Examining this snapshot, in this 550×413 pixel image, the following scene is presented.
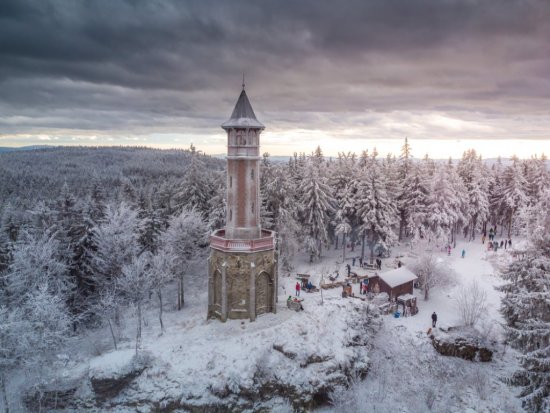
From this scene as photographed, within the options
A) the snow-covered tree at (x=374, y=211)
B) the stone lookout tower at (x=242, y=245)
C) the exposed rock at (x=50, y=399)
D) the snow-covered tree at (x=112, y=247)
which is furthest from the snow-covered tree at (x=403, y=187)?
the exposed rock at (x=50, y=399)

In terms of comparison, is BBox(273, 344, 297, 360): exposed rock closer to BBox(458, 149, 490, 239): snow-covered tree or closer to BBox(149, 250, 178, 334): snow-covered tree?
BBox(149, 250, 178, 334): snow-covered tree

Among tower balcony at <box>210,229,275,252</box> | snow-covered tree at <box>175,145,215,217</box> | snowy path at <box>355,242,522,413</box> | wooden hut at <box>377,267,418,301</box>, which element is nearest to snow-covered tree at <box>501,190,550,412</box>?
snowy path at <box>355,242,522,413</box>

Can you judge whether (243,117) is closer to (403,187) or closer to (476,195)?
(403,187)

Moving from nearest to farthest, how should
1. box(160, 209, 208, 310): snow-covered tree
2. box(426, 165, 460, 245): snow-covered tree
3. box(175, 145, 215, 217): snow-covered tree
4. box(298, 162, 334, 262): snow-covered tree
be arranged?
1. box(160, 209, 208, 310): snow-covered tree
2. box(298, 162, 334, 262): snow-covered tree
3. box(175, 145, 215, 217): snow-covered tree
4. box(426, 165, 460, 245): snow-covered tree

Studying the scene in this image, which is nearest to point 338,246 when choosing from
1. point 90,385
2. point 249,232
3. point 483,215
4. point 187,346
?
point 483,215

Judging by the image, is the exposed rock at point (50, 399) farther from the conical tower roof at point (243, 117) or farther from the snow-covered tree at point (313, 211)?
the snow-covered tree at point (313, 211)

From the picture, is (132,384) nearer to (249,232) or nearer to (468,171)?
(249,232)

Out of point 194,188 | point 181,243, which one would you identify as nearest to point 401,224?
point 194,188
